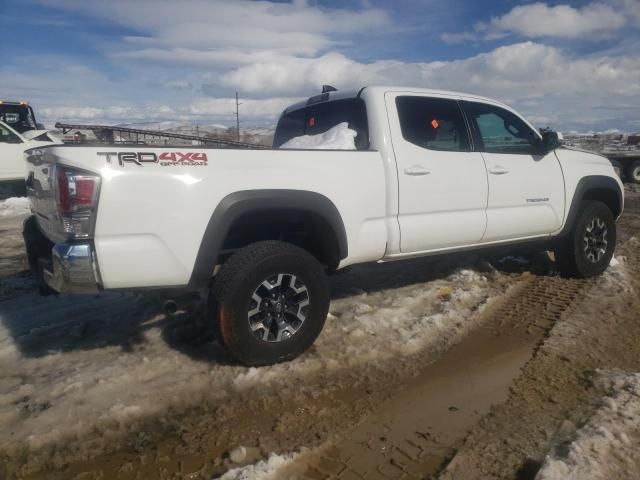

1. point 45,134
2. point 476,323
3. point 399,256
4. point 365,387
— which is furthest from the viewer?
point 45,134

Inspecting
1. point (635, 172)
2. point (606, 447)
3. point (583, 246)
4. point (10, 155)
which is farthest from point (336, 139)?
point (635, 172)

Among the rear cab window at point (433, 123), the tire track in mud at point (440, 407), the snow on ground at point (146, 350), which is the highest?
the rear cab window at point (433, 123)

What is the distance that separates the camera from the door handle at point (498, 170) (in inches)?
177

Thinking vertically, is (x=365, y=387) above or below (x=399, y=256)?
below

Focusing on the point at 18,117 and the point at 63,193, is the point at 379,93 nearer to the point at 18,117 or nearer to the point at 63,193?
the point at 63,193

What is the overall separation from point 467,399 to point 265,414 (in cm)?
127

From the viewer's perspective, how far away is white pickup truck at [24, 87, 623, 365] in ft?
9.18

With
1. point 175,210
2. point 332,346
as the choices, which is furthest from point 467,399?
point 175,210

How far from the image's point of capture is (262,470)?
7.72 ft

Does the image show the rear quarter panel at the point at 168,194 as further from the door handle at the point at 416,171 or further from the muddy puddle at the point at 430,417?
the muddy puddle at the point at 430,417

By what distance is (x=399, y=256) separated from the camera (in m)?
4.04

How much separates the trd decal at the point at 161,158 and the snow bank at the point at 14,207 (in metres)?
8.99

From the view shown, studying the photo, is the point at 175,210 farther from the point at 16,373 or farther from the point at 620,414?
the point at 620,414

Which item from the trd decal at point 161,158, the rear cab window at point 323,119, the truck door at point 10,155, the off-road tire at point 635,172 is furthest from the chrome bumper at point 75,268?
the off-road tire at point 635,172
